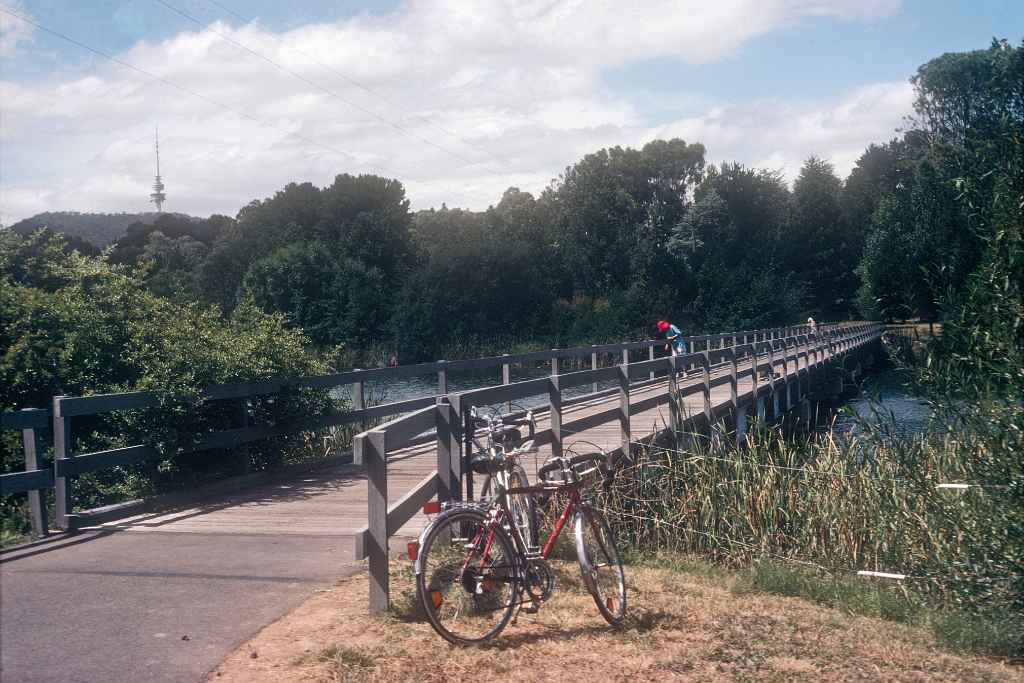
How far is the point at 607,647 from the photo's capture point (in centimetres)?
570

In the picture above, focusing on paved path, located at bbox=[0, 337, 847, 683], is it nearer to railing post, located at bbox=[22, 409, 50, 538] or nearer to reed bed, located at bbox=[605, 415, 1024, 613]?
railing post, located at bbox=[22, 409, 50, 538]

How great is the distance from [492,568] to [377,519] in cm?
78

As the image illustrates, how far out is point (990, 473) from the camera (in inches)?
276

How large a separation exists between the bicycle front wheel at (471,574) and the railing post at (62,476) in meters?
4.37


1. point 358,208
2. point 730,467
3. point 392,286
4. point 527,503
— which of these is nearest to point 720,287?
point 392,286

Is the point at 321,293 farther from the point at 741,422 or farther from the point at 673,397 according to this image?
the point at 673,397

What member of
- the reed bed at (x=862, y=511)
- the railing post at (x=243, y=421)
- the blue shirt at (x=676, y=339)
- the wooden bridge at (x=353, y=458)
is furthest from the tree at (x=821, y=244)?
the railing post at (x=243, y=421)

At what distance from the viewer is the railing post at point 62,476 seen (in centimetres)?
858

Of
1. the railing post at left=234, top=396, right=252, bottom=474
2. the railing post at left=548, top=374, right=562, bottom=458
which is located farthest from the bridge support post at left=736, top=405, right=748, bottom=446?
the railing post at left=234, top=396, right=252, bottom=474

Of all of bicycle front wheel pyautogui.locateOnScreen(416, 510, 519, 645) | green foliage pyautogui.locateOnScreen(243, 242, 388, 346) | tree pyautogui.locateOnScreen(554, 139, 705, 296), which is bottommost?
bicycle front wheel pyautogui.locateOnScreen(416, 510, 519, 645)

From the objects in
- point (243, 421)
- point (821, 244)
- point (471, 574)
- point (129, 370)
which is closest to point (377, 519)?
point (471, 574)

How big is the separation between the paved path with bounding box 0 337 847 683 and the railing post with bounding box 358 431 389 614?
0.60 metres

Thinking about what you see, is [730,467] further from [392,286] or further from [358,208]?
[358,208]

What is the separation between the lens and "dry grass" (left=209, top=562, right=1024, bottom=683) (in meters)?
5.23
